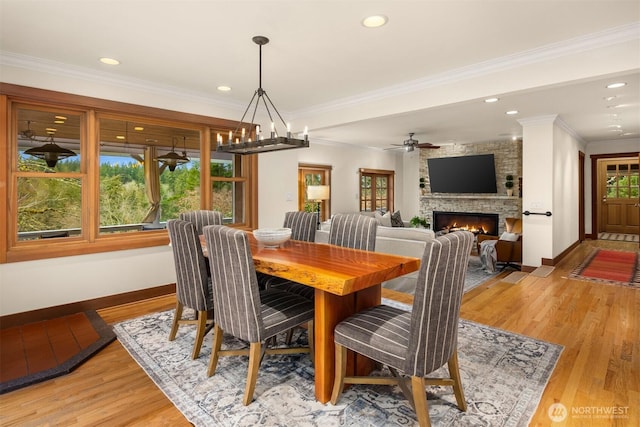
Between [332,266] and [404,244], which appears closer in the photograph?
[332,266]

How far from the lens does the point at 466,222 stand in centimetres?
890

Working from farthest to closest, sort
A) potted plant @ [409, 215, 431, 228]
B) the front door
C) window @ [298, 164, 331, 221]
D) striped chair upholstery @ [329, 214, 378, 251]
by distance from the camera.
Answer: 1. the front door
2. potted plant @ [409, 215, 431, 228]
3. window @ [298, 164, 331, 221]
4. striped chair upholstery @ [329, 214, 378, 251]

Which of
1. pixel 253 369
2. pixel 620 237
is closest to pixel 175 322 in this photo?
pixel 253 369

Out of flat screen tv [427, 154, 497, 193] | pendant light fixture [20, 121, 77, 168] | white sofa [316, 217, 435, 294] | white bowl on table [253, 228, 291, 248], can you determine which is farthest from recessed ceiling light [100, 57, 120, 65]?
flat screen tv [427, 154, 497, 193]

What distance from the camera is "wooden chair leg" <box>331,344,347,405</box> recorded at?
198cm

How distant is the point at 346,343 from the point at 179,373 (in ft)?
4.13

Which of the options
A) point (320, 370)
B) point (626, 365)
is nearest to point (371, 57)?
point (320, 370)

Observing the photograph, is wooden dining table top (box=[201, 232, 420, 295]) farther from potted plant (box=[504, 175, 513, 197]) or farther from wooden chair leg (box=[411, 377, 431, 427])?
potted plant (box=[504, 175, 513, 197])

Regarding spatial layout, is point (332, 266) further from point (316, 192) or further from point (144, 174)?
point (316, 192)

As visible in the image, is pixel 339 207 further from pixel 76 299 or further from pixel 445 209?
pixel 76 299

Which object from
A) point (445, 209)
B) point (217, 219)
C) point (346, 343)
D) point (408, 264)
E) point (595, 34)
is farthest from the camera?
point (445, 209)

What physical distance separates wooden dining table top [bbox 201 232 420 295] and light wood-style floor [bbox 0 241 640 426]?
0.98 meters

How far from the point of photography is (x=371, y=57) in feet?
10.3

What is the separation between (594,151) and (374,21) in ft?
27.8
